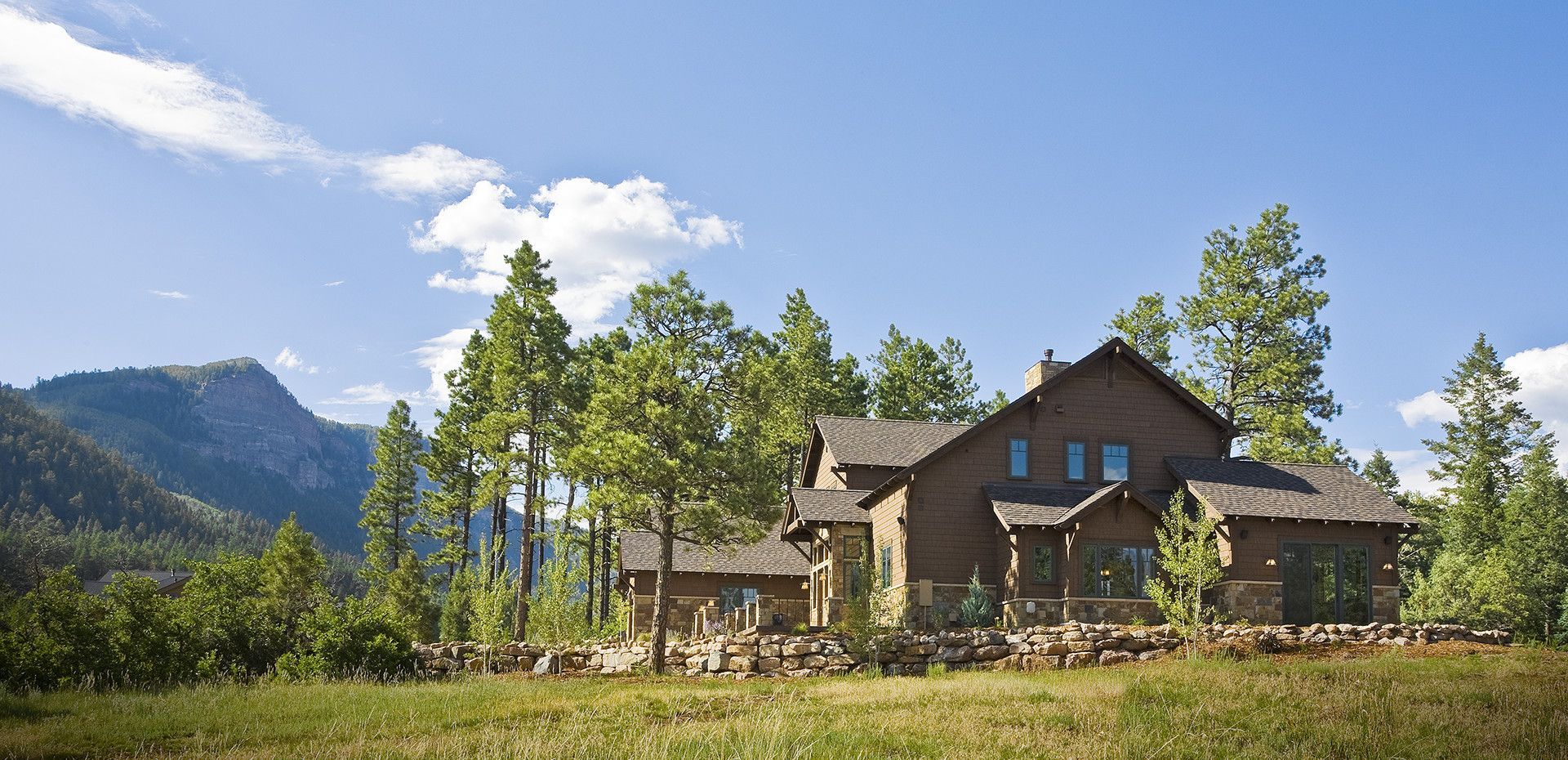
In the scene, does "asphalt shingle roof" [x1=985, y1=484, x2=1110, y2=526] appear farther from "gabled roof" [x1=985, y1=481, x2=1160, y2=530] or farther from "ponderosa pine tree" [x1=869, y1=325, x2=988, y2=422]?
"ponderosa pine tree" [x1=869, y1=325, x2=988, y2=422]

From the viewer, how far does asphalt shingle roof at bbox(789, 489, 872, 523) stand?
3150cm

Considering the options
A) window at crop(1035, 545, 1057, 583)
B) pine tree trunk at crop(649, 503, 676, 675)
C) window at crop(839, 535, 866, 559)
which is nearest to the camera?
pine tree trunk at crop(649, 503, 676, 675)

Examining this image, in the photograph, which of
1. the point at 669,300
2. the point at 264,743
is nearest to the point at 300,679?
the point at 264,743

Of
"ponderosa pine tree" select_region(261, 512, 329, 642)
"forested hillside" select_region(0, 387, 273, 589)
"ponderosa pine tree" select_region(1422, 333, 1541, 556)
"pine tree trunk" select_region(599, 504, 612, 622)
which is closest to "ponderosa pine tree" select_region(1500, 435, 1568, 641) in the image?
"ponderosa pine tree" select_region(1422, 333, 1541, 556)

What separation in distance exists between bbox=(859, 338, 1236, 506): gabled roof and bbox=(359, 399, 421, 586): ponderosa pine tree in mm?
29956

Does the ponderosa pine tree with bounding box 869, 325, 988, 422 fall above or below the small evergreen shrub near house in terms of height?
above

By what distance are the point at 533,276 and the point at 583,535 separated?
13586mm

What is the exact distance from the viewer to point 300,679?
2047 cm

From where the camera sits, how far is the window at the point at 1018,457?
30766 millimetres

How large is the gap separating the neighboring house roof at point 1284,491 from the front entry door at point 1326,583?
0.92 metres

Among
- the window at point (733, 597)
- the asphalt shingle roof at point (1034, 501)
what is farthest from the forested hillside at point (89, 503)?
the asphalt shingle roof at point (1034, 501)

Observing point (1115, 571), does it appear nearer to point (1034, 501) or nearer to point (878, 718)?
point (1034, 501)

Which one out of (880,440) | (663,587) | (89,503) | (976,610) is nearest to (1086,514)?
(976,610)

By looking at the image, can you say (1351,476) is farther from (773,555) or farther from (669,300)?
(669,300)
